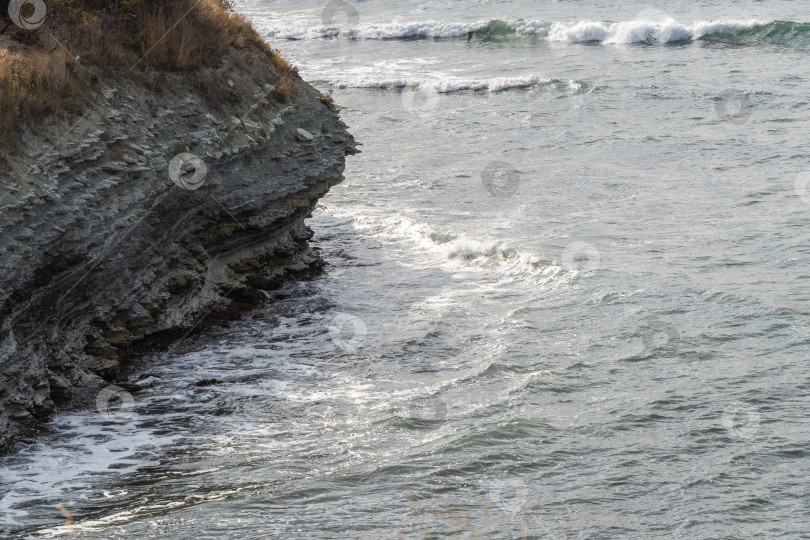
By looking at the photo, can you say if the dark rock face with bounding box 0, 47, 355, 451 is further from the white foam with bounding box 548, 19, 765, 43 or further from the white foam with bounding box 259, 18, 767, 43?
the white foam with bounding box 259, 18, 767, 43

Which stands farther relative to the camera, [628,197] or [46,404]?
[628,197]

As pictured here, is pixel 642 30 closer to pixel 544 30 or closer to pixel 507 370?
pixel 544 30

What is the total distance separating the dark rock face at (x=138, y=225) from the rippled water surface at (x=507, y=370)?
526 millimetres

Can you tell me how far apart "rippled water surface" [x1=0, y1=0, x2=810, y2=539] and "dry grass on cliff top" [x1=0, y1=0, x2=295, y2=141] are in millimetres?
3177

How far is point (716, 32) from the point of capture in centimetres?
3259

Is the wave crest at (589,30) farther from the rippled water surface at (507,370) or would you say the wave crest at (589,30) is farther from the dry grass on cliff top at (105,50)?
the dry grass on cliff top at (105,50)

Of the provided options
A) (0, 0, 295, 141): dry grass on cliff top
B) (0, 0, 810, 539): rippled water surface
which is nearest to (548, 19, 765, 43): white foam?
(0, 0, 810, 539): rippled water surface

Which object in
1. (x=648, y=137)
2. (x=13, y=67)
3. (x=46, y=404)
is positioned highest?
(x=13, y=67)

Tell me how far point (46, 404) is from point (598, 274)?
7534 mm

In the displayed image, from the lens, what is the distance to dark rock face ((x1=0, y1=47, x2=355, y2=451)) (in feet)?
29.0

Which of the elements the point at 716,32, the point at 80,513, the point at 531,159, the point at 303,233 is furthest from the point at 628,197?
the point at 716,32

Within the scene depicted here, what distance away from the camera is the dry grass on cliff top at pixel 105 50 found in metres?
9.69

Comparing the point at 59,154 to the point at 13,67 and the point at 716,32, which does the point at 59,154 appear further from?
the point at 716,32

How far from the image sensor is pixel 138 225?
1026 cm
